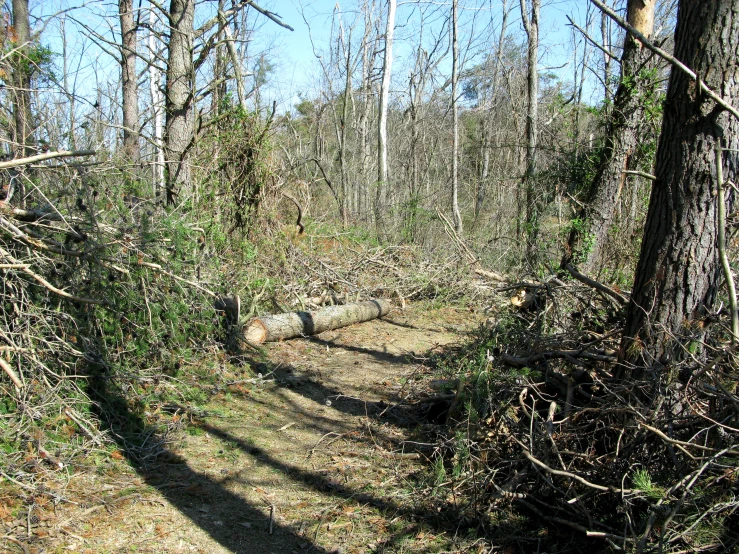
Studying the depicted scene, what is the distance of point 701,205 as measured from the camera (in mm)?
3643

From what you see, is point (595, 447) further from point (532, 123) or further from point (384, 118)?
point (384, 118)

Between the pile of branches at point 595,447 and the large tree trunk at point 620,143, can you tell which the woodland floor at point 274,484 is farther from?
the large tree trunk at point 620,143

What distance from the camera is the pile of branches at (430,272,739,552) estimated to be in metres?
2.99

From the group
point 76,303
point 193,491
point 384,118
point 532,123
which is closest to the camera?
point 193,491

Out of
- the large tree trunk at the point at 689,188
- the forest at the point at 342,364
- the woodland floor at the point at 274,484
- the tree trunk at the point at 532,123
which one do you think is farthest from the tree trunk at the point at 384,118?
the large tree trunk at the point at 689,188

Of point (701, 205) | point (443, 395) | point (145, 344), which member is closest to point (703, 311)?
point (701, 205)

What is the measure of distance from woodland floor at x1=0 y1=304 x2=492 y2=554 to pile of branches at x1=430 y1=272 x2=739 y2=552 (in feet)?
1.43

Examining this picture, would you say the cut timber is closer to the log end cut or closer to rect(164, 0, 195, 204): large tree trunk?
the log end cut

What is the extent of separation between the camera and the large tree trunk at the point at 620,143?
26.7 ft

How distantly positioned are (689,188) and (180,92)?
22.5ft

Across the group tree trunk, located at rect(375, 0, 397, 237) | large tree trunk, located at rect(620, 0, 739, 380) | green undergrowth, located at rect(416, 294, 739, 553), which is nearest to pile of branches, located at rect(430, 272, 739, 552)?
green undergrowth, located at rect(416, 294, 739, 553)

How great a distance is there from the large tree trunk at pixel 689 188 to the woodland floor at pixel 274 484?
74.1 inches

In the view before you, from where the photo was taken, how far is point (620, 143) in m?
8.39

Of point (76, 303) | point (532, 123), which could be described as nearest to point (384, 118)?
point (532, 123)
